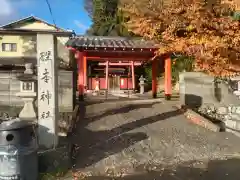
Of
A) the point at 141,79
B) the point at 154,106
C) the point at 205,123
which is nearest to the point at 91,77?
the point at 141,79

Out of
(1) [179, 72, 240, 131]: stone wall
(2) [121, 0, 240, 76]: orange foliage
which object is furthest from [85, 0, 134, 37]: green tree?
(2) [121, 0, 240, 76]: orange foliage

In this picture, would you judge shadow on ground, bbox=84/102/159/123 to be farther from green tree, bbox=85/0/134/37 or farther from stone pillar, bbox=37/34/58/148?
green tree, bbox=85/0/134/37

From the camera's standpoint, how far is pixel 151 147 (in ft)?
37.3

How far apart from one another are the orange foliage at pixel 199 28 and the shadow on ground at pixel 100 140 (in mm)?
3123

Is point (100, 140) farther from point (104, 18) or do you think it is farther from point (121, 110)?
point (104, 18)

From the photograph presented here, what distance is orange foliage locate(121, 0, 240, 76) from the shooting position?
8.86m

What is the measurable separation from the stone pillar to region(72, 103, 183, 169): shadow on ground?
999mm

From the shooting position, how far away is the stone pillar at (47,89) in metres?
9.65

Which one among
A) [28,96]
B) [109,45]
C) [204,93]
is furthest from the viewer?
[109,45]

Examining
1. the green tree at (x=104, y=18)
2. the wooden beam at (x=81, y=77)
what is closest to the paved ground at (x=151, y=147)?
the wooden beam at (x=81, y=77)

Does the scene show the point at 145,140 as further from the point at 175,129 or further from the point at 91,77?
the point at 91,77

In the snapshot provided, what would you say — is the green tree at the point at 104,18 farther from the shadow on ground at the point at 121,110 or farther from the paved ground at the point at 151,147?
the paved ground at the point at 151,147

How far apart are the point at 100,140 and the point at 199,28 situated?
4.76 m

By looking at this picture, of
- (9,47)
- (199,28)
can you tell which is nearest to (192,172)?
(199,28)
